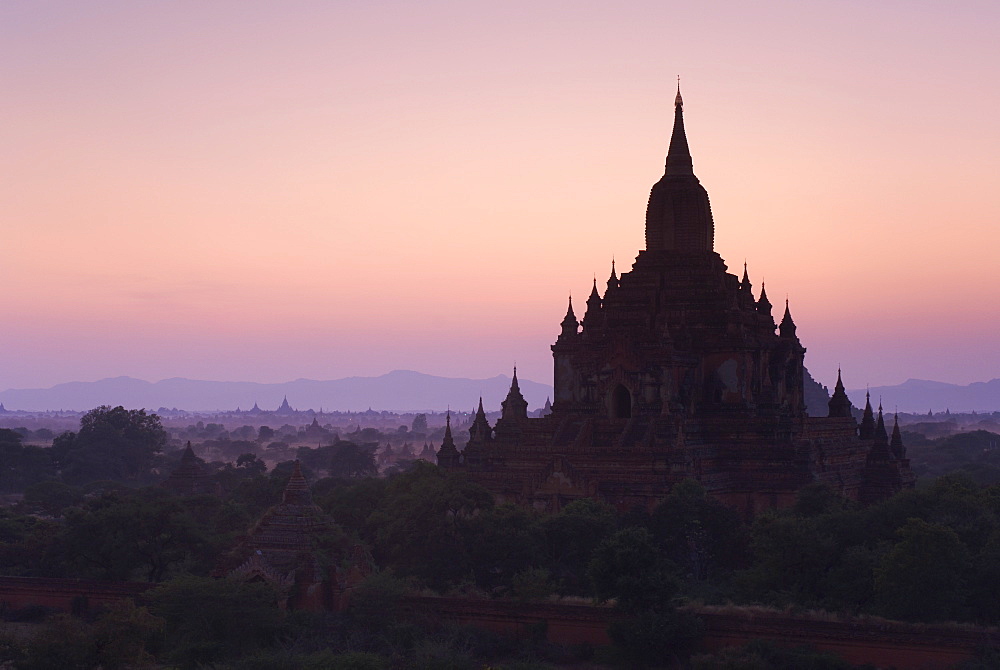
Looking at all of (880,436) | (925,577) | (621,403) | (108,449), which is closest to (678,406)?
(621,403)

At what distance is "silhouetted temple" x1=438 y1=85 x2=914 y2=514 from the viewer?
157 ft

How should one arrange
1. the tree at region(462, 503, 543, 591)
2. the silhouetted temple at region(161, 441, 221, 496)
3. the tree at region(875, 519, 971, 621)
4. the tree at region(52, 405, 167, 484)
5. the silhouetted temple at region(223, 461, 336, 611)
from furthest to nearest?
the tree at region(52, 405, 167, 484)
the silhouetted temple at region(161, 441, 221, 496)
the tree at region(462, 503, 543, 591)
the silhouetted temple at region(223, 461, 336, 611)
the tree at region(875, 519, 971, 621)

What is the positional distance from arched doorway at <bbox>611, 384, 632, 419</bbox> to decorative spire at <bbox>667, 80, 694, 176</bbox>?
36.5 feet

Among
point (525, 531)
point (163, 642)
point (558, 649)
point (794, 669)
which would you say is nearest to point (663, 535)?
point (525, 531)

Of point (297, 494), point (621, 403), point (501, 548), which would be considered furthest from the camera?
point (621, 403)

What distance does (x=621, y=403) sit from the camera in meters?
52.1

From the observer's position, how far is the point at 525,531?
39531mm

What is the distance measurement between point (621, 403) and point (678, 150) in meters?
12.8

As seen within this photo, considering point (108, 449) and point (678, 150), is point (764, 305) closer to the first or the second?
point (678, 150)

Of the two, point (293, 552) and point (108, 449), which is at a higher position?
point (108, 449)

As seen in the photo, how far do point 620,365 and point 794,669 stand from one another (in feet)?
72.9

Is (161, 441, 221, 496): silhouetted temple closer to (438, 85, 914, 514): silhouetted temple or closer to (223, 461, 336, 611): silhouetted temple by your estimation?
(438, 85, 914, 514): silhouetted temple

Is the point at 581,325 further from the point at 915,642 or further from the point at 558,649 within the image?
the point at 915,642

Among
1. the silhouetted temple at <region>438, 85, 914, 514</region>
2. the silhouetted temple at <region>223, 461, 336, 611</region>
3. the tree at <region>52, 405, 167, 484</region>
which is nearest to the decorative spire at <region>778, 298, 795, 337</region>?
the silhouetted temple at <region>438, 85, 914, 514</region>
